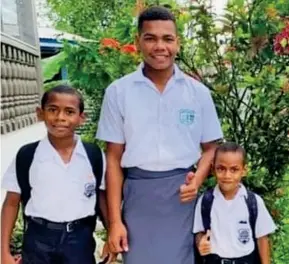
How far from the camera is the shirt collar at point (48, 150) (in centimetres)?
247

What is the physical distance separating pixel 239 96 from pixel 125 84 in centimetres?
107

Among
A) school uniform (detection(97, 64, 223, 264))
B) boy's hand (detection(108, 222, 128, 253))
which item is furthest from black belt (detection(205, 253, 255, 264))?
boy's hand (detection(108, 222, 128, 253))

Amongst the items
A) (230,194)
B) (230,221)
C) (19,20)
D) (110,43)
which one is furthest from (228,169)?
(19,20)

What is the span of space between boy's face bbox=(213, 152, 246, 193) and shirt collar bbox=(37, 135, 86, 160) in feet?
1.74

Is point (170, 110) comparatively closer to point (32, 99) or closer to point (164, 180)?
point (164, 180)

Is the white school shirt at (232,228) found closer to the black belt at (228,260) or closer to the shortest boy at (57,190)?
the black belt at (228,260)

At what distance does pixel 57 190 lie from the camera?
2.42 metres

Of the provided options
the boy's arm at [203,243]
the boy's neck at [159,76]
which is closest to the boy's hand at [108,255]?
the boy's arm at [203,243]

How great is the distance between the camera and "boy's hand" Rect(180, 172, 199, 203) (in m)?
2.45

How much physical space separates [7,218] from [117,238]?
43 centimetres

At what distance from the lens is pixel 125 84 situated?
254 centimetres

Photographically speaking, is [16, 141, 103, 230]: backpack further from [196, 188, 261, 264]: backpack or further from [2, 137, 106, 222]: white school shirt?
[196, 188, 261, 264]: backpack

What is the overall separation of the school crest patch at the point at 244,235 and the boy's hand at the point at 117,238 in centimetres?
44

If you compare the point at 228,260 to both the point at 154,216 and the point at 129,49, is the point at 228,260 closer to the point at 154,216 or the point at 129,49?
the point at 154,216
